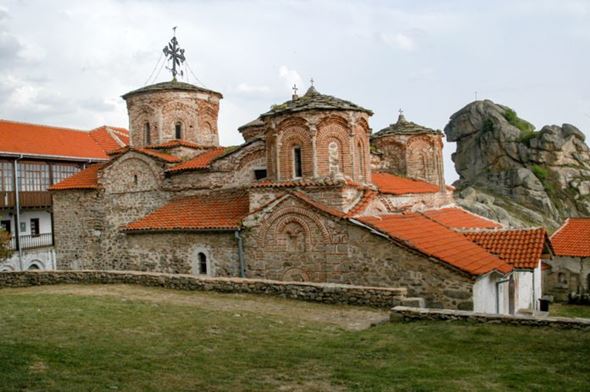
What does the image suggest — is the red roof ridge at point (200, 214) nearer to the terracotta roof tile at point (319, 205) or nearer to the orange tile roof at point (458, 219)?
the terracotta roof tile at point (319, 205)

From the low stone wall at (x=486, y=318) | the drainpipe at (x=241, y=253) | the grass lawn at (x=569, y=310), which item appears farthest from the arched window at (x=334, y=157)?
the grass lawn at (x=569, y=310)

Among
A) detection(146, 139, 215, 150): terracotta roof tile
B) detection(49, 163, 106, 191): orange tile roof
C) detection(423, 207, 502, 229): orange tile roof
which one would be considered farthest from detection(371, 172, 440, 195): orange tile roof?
detection(49, 163, 106, 191): orange tile roof

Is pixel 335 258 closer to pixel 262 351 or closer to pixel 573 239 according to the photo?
pixel 262 351

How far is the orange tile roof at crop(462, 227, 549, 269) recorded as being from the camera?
45.9ft

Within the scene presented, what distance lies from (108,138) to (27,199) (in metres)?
7.33

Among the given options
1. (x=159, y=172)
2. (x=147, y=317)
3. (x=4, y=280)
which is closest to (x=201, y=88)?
(x=159, y=172)

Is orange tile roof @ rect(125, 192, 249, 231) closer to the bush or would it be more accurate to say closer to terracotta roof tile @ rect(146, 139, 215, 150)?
terracotta roof tile @ rect(146, 139, 215, 150)

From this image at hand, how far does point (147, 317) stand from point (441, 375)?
551cm

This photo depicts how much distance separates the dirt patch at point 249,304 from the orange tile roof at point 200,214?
2.72 metres

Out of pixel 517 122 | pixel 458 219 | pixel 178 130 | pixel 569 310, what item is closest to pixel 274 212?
pixel 178 130

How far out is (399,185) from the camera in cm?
2012

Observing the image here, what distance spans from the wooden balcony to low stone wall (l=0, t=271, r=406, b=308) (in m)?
11.4

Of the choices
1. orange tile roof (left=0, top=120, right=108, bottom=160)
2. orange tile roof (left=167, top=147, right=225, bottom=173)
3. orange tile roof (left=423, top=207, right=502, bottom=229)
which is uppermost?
orange tile roof (left=0, top=120, right=108, bottom=160)

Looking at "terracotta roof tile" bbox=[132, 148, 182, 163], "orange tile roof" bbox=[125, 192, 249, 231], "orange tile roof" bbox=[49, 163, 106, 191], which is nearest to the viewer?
"orange tile roof" bbox=[125, 192, 249, 231]
